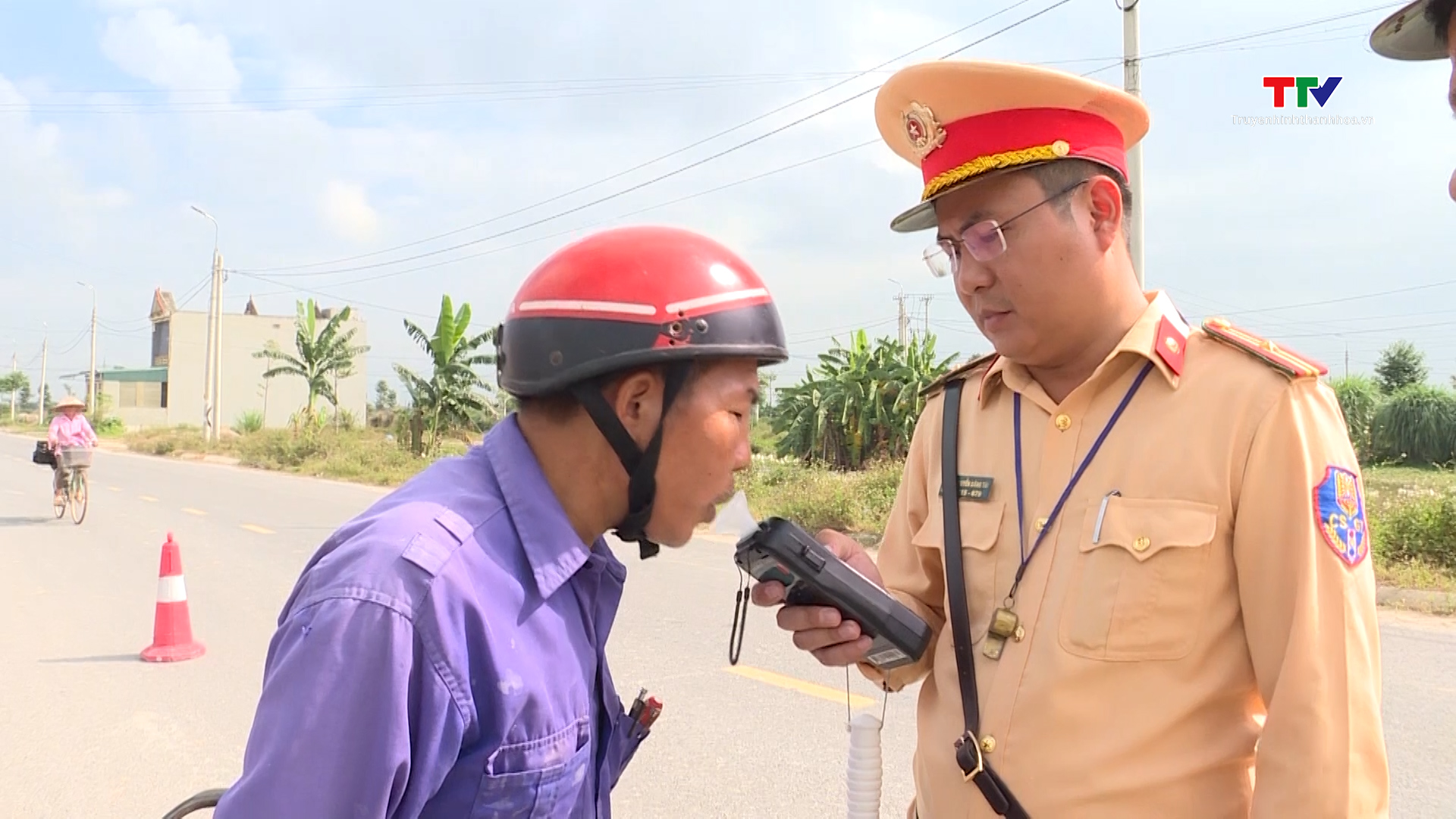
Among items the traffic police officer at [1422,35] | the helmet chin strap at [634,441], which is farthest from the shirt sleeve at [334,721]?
the traffic police officer at [1422,35]

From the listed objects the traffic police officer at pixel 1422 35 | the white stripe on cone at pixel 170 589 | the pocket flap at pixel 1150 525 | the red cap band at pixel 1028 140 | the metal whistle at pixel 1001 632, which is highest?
the traffic police officer at pixel 1422 35

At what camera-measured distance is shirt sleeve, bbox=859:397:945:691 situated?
1980 mm

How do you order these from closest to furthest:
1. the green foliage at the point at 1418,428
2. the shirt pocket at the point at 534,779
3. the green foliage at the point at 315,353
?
the shirt pocket at the point at 534,779 < the green foliage at the point at 1418,428 < the green foliage at the point at 315,353

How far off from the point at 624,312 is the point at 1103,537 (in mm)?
840

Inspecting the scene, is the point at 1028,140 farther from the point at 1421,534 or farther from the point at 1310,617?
the point at 1421,534

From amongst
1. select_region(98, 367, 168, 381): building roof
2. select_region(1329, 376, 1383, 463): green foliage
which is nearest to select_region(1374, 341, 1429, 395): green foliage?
select_region(1329, 376, 1383, 463): green foliage

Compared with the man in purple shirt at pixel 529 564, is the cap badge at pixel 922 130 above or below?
above

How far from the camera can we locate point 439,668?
1.15m

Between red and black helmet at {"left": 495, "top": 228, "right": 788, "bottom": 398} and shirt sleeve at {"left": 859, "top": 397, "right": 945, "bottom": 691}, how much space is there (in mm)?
657

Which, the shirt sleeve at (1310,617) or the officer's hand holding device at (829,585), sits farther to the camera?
the officer's hand holding device at (829,585)

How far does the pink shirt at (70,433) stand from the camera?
12.7 m

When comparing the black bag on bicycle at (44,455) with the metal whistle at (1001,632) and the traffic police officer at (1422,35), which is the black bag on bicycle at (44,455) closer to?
the metal whistle at (1001,632)

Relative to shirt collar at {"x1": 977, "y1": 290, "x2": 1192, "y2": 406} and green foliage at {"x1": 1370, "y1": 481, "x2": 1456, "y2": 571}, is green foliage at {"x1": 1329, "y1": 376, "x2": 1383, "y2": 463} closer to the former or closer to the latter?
green foliage at {"x1": 1370, "y1": 481, "x2": 1456, "y2": 571}

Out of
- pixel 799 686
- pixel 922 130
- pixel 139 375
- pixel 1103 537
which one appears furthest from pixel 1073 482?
pixel 139 375
